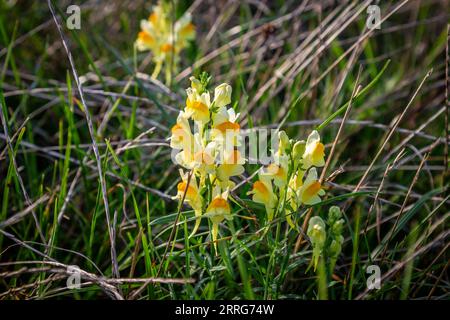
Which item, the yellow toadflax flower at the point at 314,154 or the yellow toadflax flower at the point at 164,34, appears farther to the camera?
the yellow toadflax flower at the point at 164,34

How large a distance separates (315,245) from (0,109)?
34.7 inches

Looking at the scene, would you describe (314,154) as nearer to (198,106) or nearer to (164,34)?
(198,106)

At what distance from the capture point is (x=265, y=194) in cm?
133

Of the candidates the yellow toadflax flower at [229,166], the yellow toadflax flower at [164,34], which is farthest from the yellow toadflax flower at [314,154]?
the yellow toadflax flower at [164,34]

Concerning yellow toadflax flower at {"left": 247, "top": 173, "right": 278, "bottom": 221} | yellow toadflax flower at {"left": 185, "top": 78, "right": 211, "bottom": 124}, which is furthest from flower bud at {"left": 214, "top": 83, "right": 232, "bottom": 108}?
yellow toadflax flower at {"left": 247, "top": 173, "right": 278, "bottom": 221}

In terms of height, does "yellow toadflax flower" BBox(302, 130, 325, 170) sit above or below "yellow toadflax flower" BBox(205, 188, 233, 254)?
above

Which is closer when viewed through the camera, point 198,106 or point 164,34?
point 198,106

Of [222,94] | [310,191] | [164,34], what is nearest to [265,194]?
[310,191]

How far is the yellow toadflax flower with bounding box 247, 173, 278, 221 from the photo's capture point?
52.1 inches

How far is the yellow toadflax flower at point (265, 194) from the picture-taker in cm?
132

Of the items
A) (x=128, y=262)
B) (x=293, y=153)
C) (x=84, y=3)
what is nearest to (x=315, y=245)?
(x=293, y=153)

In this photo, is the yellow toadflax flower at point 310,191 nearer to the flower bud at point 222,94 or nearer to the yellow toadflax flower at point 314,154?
the yellow toadflax flower at point 314,154

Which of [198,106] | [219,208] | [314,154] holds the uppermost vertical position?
[198,106]

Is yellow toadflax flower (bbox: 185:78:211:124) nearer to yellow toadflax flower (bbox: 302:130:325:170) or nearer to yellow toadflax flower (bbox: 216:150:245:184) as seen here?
yellow toadflax flower (bbox: 216:150:245:184)
